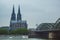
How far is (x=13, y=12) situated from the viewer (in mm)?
127250

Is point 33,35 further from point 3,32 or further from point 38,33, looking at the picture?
point 3,32

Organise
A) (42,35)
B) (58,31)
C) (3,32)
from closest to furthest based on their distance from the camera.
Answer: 1. (58,31)
2. (42,35)
3. (3,32)

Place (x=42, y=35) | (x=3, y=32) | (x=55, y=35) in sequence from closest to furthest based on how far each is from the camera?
(x=55, y=35) < (x=42, y=35) < (x=3, y=32)

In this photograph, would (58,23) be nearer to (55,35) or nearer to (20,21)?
(55,35)

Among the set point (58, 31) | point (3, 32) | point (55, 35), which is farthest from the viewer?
point (3, 32)

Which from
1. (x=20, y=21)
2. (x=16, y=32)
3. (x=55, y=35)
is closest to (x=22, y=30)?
(x=16, y=32)

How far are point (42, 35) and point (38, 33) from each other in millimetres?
2744

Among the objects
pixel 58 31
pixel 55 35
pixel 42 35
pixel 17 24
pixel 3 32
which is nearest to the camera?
pixel 58 31

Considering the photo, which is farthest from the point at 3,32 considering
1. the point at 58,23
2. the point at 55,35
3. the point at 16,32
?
the point at 55,35

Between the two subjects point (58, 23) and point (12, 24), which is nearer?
point (58, 23)

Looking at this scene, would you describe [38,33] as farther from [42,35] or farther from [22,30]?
[22,30]

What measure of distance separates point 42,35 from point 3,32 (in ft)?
74.4

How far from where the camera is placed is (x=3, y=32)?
9494cm

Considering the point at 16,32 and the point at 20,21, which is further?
the point at 20,21
